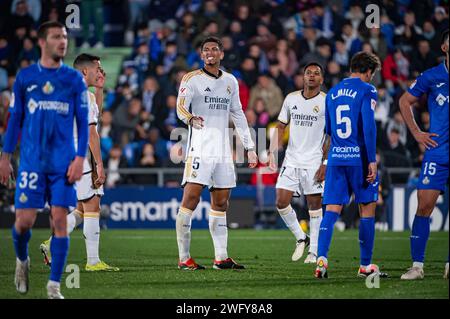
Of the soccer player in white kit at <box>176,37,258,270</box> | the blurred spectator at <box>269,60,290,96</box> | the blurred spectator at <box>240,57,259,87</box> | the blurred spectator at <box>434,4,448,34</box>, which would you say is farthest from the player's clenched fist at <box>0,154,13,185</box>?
the blurred spectator at <box>434,4,448,34</box>

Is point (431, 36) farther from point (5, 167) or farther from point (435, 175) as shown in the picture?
point (5, 167)

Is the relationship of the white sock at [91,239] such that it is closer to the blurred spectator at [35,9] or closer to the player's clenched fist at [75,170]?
the player's clenched fist at [75,170]

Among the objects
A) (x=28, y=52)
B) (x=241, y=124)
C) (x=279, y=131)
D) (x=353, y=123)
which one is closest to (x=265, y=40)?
(x=28, y=52)

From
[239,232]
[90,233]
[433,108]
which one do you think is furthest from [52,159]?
[239,232]

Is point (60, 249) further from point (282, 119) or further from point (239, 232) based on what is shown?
point (239, 232)

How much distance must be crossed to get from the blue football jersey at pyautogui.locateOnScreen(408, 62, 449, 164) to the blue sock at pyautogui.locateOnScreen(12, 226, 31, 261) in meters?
4.14

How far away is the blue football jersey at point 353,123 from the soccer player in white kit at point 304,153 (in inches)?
97.7

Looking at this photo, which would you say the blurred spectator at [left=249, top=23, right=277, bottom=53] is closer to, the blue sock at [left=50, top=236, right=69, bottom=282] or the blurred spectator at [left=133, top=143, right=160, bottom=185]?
the blurred spectator at [left=133, top=143, right=160, bottom=185]

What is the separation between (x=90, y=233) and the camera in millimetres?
11070

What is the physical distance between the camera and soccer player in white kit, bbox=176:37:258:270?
1102 cm

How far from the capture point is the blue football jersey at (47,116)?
805cm

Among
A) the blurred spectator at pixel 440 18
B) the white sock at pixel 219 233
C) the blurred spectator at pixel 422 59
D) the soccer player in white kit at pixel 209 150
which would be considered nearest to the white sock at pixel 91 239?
the soccer player in white kit at pixel 209 150

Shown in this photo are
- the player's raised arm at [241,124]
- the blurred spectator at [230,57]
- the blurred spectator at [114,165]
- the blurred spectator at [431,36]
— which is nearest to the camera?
the player's raised arm at [241,124]
